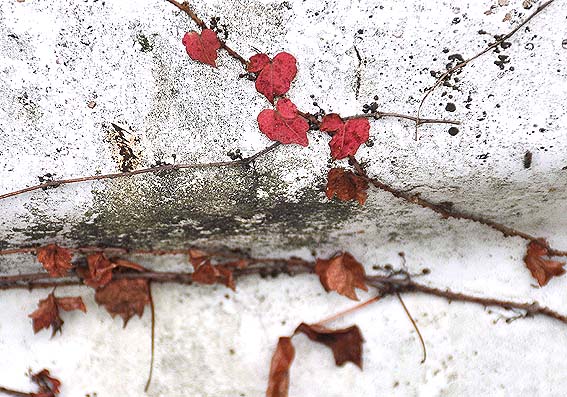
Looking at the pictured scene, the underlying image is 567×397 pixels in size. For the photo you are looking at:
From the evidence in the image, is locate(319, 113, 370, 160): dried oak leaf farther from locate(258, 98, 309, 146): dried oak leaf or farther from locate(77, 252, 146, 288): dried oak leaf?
locate(77, 252, 146, 288): dried oak leaf

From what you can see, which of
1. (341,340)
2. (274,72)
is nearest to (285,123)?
(274,72)

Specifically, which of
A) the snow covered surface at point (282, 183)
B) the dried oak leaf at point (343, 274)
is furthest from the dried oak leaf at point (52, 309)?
the dried oak leaf at point (343, 274)

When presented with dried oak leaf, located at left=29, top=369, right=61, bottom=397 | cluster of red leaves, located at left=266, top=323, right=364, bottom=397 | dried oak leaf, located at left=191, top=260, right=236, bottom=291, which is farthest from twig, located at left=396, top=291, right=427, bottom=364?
dried oak leaf, located at left=29, top=369, right=61, bottom=397

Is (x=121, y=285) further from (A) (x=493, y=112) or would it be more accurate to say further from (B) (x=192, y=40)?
(A) (x=493, y=112)

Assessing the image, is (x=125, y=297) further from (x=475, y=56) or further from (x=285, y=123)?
(x=475, y=56)

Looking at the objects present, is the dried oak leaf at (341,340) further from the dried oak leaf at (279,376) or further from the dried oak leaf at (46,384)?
the dried oak leaf at (46,384)

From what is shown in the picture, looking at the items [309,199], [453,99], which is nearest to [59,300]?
[309,199]
